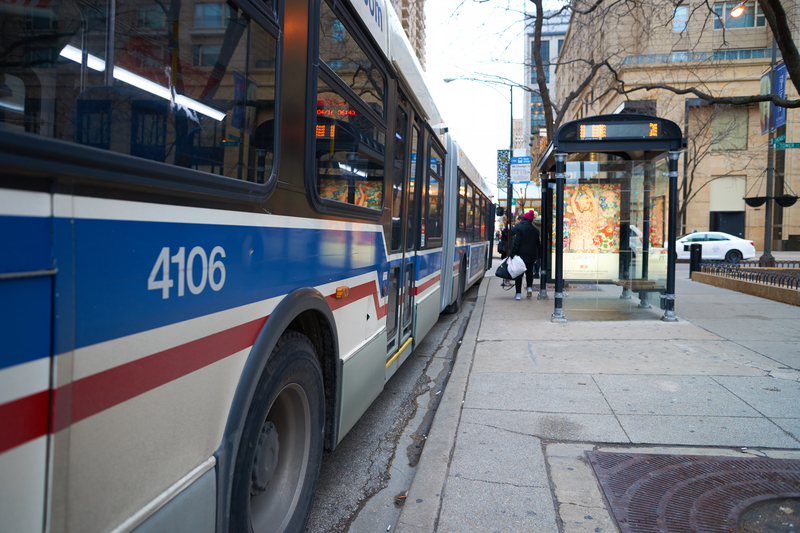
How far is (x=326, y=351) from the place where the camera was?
3113 mm

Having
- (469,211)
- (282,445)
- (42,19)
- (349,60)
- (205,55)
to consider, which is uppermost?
(349,60)

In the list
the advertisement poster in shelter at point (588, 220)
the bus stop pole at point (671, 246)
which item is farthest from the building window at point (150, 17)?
the advertisement poster in shelter at point (588, 220)

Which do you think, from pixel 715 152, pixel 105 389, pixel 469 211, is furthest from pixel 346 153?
pixel 715 152

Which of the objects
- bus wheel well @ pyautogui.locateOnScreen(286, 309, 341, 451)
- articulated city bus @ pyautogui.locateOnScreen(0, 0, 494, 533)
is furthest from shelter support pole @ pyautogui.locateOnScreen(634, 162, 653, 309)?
bus wheel well @ pyautogui.locateOnScreen(286, 309, 341, 451)

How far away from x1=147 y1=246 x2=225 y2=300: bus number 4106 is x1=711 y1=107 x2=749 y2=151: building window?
130 ft

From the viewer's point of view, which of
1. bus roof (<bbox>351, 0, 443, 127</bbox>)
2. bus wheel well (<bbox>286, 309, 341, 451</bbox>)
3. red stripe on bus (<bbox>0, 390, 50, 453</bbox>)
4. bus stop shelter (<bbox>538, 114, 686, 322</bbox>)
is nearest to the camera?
red stripe on bus (<bbox>0, 390, 50, 453</bbox>)

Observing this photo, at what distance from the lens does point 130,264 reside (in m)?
1.47

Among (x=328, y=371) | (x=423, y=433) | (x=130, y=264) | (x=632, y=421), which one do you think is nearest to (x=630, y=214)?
(x=632, y=421)

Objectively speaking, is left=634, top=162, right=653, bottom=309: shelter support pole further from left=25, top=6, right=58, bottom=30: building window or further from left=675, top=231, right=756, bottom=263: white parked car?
left=675, top=231, right=756, bottom=263: white parked car

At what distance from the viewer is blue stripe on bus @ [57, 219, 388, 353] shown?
133 cm

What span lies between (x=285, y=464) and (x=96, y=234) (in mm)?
1770

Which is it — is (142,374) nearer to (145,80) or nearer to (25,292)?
(25,292)

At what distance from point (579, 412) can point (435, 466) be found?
1.60 m

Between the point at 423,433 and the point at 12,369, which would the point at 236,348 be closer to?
the point at 12,369
